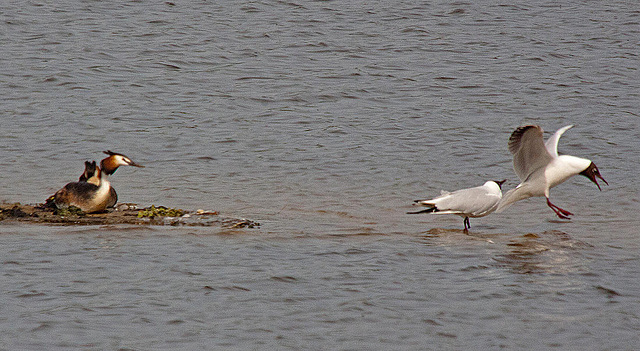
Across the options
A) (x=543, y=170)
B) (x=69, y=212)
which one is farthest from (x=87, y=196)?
(x=543, y=170)

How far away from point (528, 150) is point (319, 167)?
3.97 metres

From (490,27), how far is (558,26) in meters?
1.82

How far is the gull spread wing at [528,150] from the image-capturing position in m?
9.84

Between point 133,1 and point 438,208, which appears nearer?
point 438,208

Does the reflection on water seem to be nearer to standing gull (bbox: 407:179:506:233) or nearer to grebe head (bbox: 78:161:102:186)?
standing gull (bbox: 407:179:506:233)

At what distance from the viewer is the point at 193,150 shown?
1439 centimetres

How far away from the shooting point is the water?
6969mm

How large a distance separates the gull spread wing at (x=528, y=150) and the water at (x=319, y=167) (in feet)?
2.34

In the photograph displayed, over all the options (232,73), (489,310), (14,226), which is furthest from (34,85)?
(489,310)

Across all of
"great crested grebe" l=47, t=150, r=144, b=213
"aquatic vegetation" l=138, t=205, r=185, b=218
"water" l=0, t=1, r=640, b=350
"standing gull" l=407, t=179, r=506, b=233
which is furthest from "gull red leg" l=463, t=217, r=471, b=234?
"great crested grebe" l=47, t=150, r=144, b=213

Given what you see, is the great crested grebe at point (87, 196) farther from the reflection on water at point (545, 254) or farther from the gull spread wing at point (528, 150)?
the gull spread wing at point (528, 150)

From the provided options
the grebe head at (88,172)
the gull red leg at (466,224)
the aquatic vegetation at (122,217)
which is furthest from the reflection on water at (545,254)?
the grebe head at (88,172)

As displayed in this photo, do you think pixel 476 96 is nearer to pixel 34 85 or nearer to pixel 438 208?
pixel 438 208

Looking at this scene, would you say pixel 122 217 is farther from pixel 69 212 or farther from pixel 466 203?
pixel 466 203
